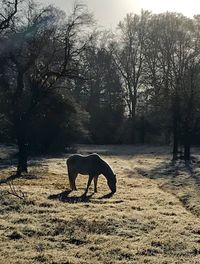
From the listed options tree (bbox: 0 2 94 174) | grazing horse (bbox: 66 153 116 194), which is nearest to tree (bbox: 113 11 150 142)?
tree (bbox: 0 2 94 174)

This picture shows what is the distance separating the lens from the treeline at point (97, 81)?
3192cm

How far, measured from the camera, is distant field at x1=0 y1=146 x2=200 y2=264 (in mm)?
12156

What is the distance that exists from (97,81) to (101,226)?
225 feet

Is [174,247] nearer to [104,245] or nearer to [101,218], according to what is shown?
[104,245]

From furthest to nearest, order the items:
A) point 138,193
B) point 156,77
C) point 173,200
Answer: point 156,77, point 138,193, point 173,200

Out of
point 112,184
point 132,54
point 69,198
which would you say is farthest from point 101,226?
point 132,54

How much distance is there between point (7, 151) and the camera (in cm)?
5409

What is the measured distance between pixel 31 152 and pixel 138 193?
1232 inches

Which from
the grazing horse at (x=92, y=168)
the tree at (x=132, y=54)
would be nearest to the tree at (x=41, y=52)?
the grazing horse at (x=92, y=168)

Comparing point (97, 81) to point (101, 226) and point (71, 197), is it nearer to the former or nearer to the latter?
point (71, 197)

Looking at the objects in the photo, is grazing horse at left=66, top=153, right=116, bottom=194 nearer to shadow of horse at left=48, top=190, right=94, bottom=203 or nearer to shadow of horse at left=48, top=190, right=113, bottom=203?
shadow of horse at left=48, top=190, right=113, bottom=203

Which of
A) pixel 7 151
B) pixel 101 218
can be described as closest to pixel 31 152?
pixel 7 151

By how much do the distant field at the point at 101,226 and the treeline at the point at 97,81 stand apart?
32.4ft

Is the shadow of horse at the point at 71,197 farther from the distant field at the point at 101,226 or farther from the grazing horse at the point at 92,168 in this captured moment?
the grazing horse at the point at 92,168
